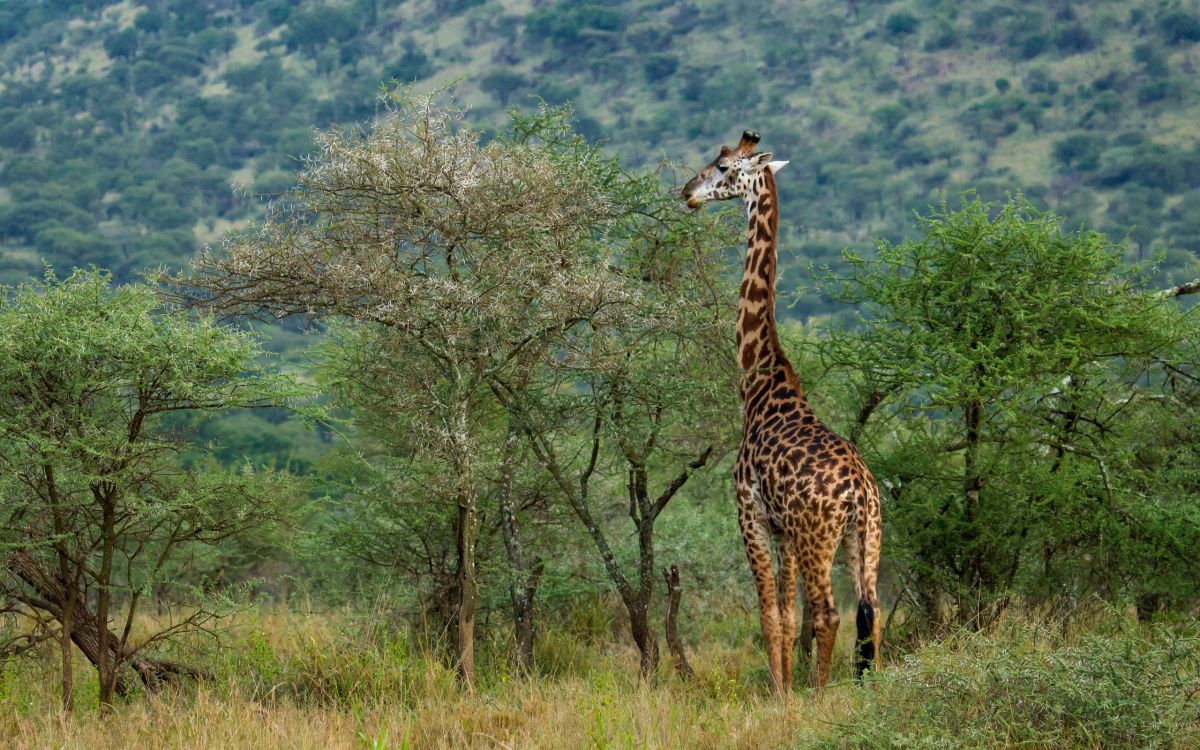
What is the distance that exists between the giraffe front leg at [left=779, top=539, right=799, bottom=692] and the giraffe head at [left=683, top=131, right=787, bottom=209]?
9.11 feet

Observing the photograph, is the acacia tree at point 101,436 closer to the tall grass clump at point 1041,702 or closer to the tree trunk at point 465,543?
the tree trunk at point 465,543

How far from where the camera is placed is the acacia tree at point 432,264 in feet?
29.8

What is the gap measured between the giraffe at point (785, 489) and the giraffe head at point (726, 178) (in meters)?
0.02

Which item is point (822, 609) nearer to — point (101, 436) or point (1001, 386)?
point (1001, 386)

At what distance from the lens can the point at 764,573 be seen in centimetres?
910

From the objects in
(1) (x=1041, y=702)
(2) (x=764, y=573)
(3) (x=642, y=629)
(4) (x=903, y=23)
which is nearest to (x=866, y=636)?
(2) (x=764, y=573)

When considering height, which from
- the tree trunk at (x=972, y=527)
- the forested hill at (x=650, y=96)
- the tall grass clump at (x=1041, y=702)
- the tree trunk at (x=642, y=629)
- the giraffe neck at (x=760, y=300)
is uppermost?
the giraffe neck at (x=760, y=300)

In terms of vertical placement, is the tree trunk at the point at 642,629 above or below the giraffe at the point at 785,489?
Result: below

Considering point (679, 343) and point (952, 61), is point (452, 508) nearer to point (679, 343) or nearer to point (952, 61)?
point (679, 343)

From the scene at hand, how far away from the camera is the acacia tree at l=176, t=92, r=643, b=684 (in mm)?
9094

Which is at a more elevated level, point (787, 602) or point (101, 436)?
point (101, 436)

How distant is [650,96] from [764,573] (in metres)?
105

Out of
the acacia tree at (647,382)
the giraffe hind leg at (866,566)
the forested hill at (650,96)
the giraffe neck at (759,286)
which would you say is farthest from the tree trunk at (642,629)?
the forested hill at (650,96)

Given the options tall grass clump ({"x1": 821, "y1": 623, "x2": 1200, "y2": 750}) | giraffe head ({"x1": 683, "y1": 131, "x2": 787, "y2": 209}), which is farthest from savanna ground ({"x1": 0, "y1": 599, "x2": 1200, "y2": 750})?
giraffe head ({"x1": 683, "y1": 131, "x2": 787, "y2": 209})
